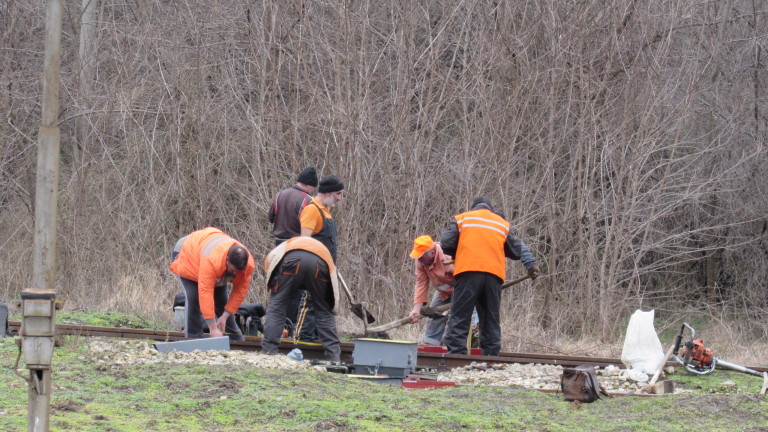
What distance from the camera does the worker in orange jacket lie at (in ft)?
29.7

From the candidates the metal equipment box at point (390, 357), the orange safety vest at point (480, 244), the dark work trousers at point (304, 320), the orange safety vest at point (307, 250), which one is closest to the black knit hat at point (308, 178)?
the dark work trousers at point (304, 320)

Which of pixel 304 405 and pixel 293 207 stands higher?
pixel 293 207

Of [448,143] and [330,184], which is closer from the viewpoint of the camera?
[330,184]

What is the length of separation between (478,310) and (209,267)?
3245 mm

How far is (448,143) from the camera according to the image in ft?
52.5

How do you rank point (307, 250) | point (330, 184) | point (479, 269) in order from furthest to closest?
point (330, 184) → point (479, 269) → point (307, 250)

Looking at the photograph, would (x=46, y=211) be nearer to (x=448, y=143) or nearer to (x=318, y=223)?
(x=318, y=223)

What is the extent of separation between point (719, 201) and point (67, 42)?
45.9ft

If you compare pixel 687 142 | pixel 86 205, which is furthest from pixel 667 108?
pixel 86 205

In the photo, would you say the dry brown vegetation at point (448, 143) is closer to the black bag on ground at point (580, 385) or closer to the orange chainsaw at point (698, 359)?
the orange chainsaw at point (698, 359)

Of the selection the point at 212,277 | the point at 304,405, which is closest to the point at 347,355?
the point at 212,277

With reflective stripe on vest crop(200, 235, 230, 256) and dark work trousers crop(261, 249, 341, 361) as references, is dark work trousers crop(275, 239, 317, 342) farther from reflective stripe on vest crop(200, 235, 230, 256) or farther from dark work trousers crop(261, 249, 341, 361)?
reflective stripe on vest crop(200, 235, 230, 256)

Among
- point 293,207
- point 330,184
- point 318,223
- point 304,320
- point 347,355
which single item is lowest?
point 347,355

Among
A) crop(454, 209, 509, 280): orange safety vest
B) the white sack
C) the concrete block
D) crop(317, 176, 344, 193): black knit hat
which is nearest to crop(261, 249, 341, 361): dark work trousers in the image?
crop(317, 176, 344, 193): black knit hat
